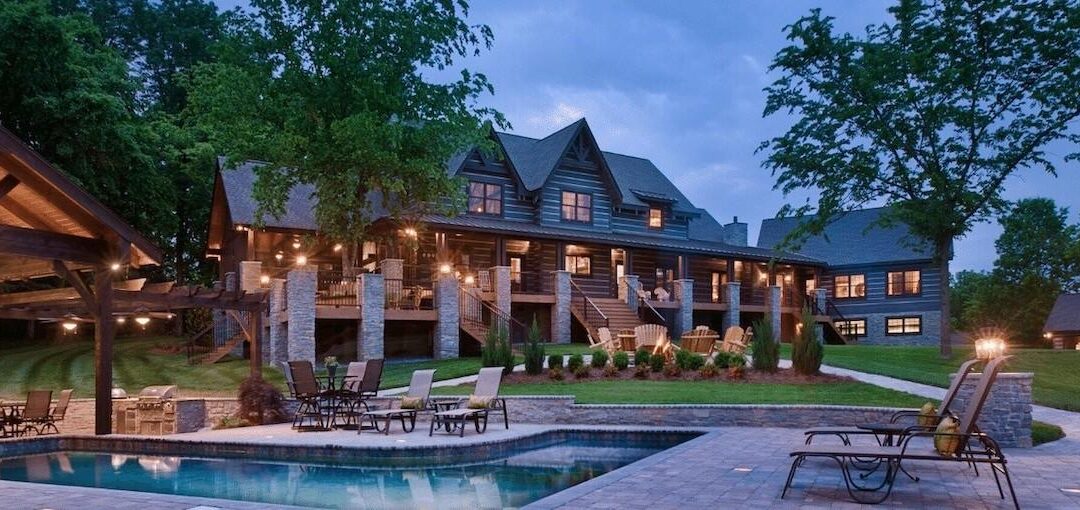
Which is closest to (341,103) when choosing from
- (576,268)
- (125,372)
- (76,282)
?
(125,372)

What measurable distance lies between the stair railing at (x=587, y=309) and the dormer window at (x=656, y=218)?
27.1ft

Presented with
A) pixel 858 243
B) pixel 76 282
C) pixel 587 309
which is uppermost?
pixel 858 243

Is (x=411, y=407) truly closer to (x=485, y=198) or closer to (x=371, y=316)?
(x=371, y=316)

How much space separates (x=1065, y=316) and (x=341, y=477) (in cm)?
4841

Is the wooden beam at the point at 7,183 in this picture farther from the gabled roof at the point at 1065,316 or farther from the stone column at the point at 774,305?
the gabled roof at the point at 1065,316

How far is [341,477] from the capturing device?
426 inches

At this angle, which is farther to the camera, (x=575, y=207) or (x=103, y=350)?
(x=575, y=207)

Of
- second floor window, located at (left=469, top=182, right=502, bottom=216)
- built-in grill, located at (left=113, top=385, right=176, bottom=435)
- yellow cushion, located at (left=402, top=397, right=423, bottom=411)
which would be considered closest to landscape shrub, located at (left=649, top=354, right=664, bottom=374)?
yellow cushion, located at (left=402, top=397, right=423, bottom=411)

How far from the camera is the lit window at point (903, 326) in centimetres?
3950

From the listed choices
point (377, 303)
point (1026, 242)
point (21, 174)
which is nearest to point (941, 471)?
point (21, 174)

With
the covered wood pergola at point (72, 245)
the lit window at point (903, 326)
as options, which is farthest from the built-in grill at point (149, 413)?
the lit window at point (903, 326)

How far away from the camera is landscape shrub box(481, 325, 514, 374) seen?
19.2 m

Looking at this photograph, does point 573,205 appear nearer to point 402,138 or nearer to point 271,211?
point 402,138

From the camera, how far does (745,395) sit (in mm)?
16031
